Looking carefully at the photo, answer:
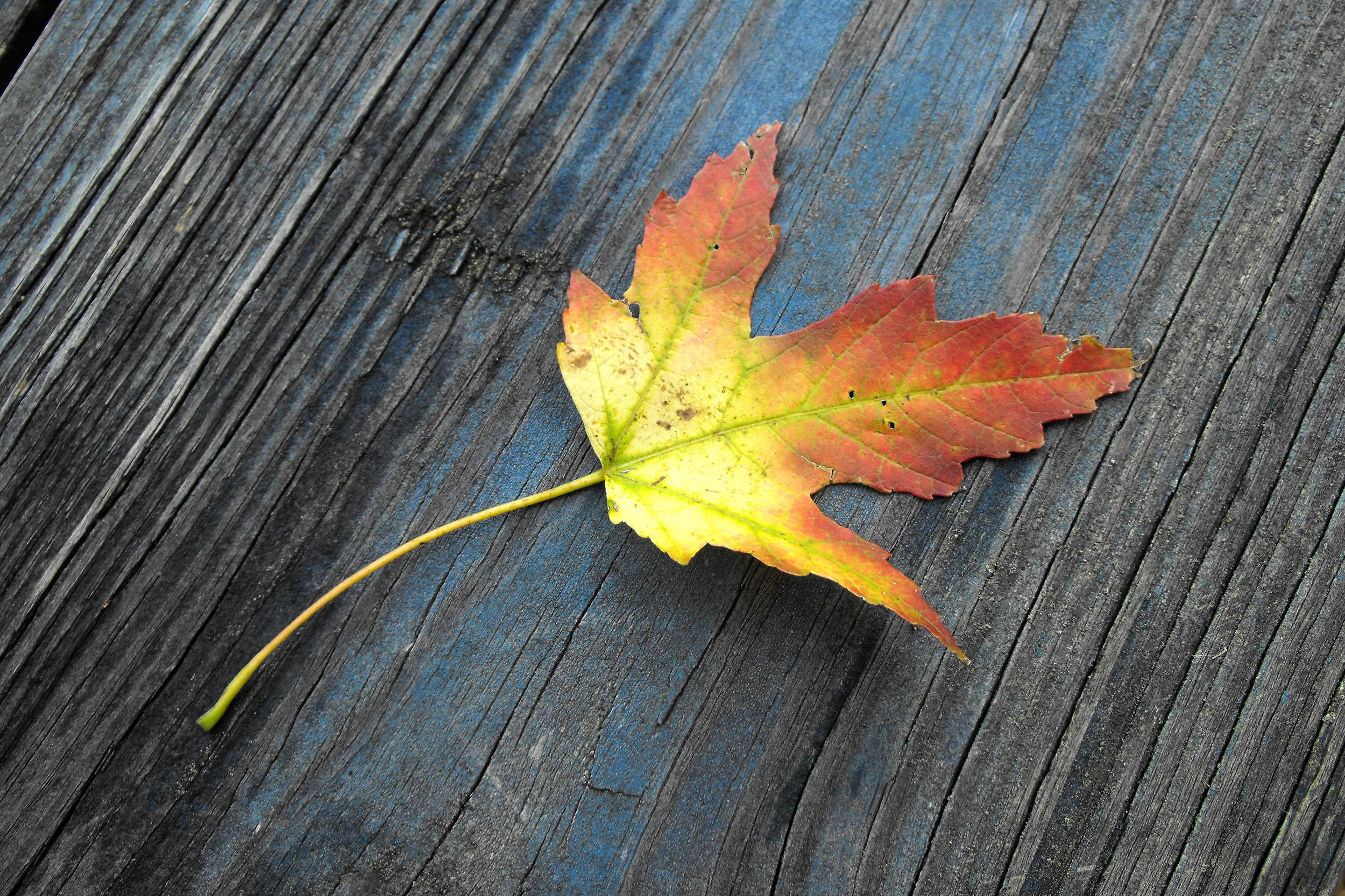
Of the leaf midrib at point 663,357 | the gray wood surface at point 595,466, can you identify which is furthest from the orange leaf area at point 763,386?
the gray wood surface at point 595,466

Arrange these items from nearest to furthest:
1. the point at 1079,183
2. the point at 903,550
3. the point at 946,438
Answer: the point at 946,438, the point at 903,550, the point at 1079,183

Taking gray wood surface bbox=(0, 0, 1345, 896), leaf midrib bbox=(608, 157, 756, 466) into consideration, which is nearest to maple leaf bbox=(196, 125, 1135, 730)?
leaf midrib bbox=(608, 157, 756, 466)

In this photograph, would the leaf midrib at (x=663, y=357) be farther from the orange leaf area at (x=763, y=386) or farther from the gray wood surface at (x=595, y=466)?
the gray wood surface at (x=595, y=466)

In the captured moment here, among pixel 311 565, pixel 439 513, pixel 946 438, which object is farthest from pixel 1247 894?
pixel 311 565

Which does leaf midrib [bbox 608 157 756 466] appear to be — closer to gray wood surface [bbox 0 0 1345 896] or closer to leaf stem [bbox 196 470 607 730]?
leaf stem [bbox 196 470 607 730]

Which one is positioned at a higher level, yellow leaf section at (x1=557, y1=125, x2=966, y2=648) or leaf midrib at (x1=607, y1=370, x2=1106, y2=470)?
yellow leaf section at (x1=557, y1=125, x2=966, y2=648)

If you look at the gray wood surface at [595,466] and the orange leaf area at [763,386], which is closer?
the orange leaf area at [763,386]

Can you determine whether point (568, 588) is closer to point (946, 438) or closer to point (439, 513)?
point (439, 513)

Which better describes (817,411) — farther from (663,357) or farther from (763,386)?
(663,357)
